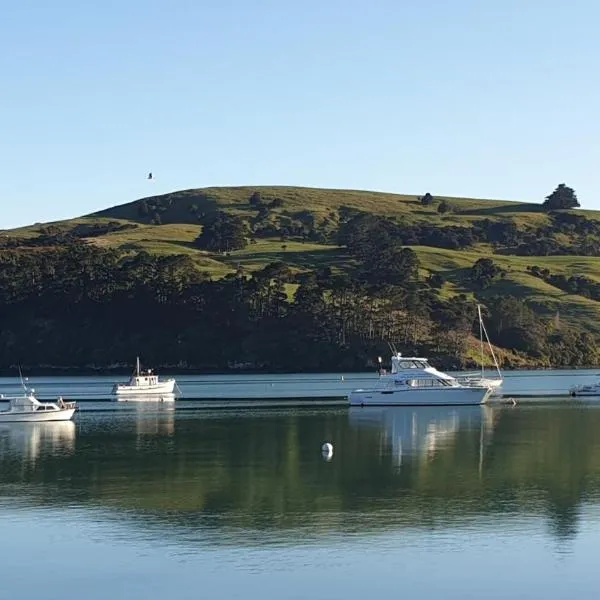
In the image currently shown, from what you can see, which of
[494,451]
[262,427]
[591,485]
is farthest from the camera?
[262,427]

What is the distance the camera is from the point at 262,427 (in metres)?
96.2

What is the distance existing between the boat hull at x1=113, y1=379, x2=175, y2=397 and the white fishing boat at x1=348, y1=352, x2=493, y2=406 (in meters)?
35.7

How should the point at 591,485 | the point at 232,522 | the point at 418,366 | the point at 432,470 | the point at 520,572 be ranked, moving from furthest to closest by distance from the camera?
the point at 418,366, the point at 432,470, the point at 591,485, the point at 232,522, the point at 520,572

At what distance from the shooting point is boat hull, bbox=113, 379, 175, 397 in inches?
5940

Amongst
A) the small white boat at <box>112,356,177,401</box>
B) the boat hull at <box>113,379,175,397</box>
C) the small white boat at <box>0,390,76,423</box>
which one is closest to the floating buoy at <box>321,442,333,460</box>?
the small white boat at <box>0,390,76,423</box>

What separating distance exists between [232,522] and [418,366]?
8083 cm

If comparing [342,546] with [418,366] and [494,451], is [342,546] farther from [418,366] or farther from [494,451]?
[418,366]

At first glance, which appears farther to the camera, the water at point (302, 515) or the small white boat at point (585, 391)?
the small white boat at point (585, 391)

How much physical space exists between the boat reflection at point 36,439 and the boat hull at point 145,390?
148 ft

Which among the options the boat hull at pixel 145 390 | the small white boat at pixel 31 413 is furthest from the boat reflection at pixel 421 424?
the boat hull at pixel 145 390

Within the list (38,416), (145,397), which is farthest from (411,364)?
(38,416)

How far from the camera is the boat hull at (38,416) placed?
105 metres

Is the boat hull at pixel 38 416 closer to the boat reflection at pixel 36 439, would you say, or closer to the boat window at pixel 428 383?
the boat reflection at pixel 36 439

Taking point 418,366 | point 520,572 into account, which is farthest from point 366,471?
point 418,366
